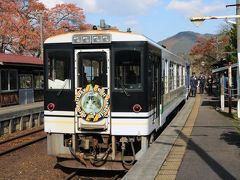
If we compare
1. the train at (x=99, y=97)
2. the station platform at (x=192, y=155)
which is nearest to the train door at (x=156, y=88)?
the station platform at (x=192, y=155)

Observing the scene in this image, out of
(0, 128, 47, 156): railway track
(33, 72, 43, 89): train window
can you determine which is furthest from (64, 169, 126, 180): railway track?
(33, 72, 43, 89): train window

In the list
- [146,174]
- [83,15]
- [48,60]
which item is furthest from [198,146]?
[83,15]

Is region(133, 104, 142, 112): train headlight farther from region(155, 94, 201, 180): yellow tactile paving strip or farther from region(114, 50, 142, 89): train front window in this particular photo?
region(155, 94, 201, 180): yellow tactile paving strip

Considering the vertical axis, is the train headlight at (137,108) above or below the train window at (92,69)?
below

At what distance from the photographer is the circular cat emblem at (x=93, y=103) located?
8.05 meters

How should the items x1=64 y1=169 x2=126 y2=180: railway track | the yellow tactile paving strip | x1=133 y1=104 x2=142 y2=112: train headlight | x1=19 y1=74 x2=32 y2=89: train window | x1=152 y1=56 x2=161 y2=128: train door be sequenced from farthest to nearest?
x1=19 y1=74 x2=32 y2=89: train window < x1=152 y1=56 x2=161 y2=128: train door < x1=64 y1=169 x2=126 y2=180: railway track < x1=133 y1=104 x2=142 y2=112: train headlight < the yellow tactile paving strip

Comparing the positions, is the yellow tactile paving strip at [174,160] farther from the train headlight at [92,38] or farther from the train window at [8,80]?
the train window at [8,80]

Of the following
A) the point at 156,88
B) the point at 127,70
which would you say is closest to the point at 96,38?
the point at 127,70

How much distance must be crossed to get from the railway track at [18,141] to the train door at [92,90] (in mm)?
4023

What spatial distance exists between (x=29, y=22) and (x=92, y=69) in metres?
33.5

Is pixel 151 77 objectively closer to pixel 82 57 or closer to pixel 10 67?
pixel 82 57

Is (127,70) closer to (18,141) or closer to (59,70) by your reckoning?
(59,70)

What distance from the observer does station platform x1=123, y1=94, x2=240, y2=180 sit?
6746mm

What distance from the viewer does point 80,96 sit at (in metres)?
8.17
